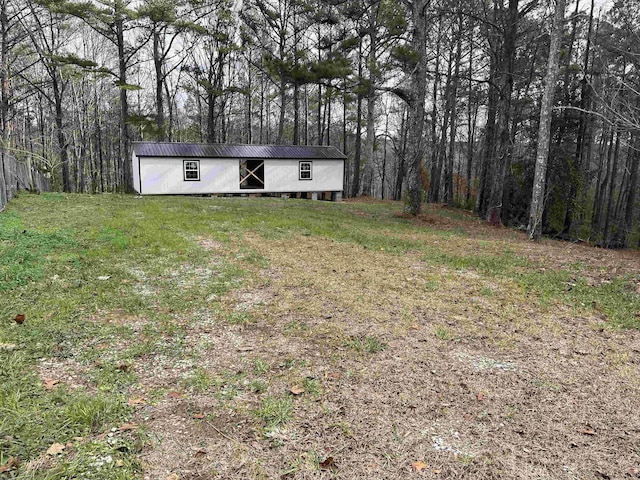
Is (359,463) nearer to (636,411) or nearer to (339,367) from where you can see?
(339,367)

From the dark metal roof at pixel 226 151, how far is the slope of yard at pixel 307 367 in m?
12.6

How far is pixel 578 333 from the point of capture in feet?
11.9

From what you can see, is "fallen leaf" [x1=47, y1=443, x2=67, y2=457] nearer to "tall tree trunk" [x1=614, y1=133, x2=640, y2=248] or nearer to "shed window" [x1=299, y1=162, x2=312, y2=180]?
"shed window" [x1=299, y1=162, x2=312, y2=180]

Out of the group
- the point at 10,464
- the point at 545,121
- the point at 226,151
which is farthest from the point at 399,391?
the point at 226,151

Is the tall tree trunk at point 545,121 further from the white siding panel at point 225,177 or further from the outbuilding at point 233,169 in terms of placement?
the white siding panel at point 225,177

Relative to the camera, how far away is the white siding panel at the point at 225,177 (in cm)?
1739

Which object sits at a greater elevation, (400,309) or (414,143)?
(414,143)

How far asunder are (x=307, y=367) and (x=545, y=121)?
9.76 meters

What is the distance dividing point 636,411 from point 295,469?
2.16 meters

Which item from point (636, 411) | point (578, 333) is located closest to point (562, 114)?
point (578, 333)

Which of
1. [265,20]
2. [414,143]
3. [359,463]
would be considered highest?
[265,20]

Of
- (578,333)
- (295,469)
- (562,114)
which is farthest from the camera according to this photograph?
(562,114)

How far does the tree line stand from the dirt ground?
7.44 meters

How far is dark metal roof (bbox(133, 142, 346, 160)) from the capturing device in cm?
1752
